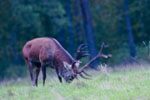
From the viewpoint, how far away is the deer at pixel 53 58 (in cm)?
1504

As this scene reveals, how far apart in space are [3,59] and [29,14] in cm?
619

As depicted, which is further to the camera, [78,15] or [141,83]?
[78,15]

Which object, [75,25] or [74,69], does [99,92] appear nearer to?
[74,69]

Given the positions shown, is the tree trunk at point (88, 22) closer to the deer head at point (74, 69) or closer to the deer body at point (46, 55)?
the deer body at point (46, 55)

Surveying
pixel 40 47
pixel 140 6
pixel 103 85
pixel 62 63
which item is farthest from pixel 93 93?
pixel 140 6

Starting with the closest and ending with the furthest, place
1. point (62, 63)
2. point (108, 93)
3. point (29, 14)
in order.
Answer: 1. point (108, 93)
2. point (62, 63)
3. point (29, 14)

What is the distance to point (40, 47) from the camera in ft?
54.1

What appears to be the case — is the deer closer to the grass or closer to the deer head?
the deer head

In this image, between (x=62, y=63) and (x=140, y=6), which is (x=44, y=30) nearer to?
(x=140, y=6)

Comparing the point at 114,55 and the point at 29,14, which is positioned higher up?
the point at 29,14

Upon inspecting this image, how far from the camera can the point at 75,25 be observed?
141 ft

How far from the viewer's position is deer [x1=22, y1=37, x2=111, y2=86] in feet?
49.4

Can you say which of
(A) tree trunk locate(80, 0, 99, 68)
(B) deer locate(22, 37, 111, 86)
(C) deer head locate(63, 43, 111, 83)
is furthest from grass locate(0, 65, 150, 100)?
(A) tree trunk locate(80, 0, 99, 68)

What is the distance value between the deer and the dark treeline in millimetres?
12887
